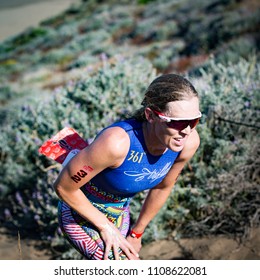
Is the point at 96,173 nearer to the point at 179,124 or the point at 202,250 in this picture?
the point at 179,124

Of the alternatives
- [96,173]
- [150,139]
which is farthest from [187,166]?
[96,173]

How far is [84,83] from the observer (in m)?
5.97

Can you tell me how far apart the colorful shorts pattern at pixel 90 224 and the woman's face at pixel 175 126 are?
1.75 ft

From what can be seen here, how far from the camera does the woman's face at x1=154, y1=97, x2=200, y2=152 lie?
2.27 meters

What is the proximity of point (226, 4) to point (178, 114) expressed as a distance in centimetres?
1777

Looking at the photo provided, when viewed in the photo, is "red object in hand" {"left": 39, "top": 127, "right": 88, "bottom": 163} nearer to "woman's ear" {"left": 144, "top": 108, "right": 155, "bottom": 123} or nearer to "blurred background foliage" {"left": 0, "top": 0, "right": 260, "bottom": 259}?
"woman's ear" {"left": 144, "top": 108, "right": 155, "bottom": 123}

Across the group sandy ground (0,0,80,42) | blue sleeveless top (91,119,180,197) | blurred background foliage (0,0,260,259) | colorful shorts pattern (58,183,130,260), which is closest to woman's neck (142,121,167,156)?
blue sleeveless top (91,119,180,197)

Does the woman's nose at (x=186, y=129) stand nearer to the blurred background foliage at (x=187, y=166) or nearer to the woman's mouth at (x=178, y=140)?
the woman's mouth at (x=178, y=140)

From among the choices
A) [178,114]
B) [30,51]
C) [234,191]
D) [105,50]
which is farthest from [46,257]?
[30,51]

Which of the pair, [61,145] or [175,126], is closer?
[175,126]

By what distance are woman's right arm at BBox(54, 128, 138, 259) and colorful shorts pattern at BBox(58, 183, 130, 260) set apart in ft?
0.30

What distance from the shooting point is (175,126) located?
230cm

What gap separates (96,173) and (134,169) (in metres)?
0.21
